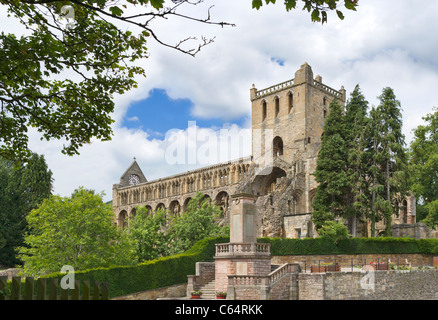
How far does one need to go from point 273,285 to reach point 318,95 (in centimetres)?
3231

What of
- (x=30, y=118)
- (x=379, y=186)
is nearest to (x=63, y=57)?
(x=30, y=118)

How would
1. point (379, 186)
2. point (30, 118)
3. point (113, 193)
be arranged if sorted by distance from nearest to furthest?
point (30, 118) → point (379, 186) → point (113, 193)

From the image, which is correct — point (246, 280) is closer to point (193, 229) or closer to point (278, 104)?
point (193, 229)

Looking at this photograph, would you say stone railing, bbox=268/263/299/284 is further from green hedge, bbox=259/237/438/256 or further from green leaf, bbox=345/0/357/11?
green leaf, bbox=345/0/357/11

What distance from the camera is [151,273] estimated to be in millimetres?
26688

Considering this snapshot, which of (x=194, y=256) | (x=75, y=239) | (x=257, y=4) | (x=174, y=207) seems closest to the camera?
(x=257, y=4)

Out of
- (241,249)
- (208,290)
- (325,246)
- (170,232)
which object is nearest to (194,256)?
(208,290)

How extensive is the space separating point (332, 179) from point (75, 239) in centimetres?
2039

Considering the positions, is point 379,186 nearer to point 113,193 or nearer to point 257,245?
point 257,245

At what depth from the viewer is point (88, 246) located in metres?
30.5

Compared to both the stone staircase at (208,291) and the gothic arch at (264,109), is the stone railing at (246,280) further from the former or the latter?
the gothic arch at (264,109)

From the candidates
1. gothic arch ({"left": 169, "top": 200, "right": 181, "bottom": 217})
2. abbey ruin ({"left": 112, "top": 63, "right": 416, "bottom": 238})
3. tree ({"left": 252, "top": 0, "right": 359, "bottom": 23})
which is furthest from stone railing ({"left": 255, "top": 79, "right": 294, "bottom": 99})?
tree ({"left": 252, "top": 0, "right": 359, "bottom": 23})

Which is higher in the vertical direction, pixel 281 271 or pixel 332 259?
pixel 332 259

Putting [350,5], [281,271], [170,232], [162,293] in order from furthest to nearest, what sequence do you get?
[170,232] < [162,293] < [281,271] < [350,5]
